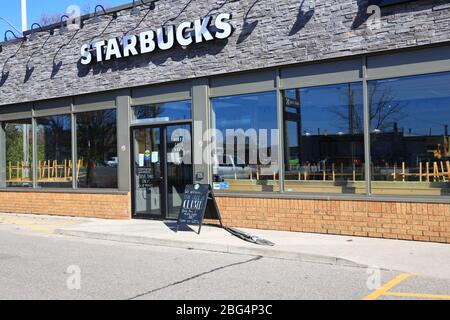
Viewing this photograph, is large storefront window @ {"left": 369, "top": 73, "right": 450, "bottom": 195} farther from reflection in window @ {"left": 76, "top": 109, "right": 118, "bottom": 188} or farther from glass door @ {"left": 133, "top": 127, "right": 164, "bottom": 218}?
reflection in window @ {"left": 76, "top": 109, "right": 118, "bottom": 188}

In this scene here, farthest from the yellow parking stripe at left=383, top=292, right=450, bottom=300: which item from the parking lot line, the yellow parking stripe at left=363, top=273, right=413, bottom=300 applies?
the parking lot line

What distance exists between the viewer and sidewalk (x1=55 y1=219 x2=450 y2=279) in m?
7.95

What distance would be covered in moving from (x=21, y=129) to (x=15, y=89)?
1239 mm

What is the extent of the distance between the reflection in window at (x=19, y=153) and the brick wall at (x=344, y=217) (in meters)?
7.19

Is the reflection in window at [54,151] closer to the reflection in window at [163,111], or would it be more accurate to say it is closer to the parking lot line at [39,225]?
the parking lot line at [39,225]

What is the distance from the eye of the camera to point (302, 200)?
10.8 m

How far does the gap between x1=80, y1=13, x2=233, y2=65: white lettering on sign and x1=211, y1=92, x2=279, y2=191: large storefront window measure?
4.90ft

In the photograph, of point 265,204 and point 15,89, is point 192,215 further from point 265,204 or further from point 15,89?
point 15,89

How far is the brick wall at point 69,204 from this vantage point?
13672mm

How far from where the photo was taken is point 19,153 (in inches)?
648

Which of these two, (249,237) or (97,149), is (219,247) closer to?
(249,237)

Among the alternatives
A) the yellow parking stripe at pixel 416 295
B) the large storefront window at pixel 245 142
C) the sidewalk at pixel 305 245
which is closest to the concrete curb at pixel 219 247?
the sidewalk at pixel 305 245
